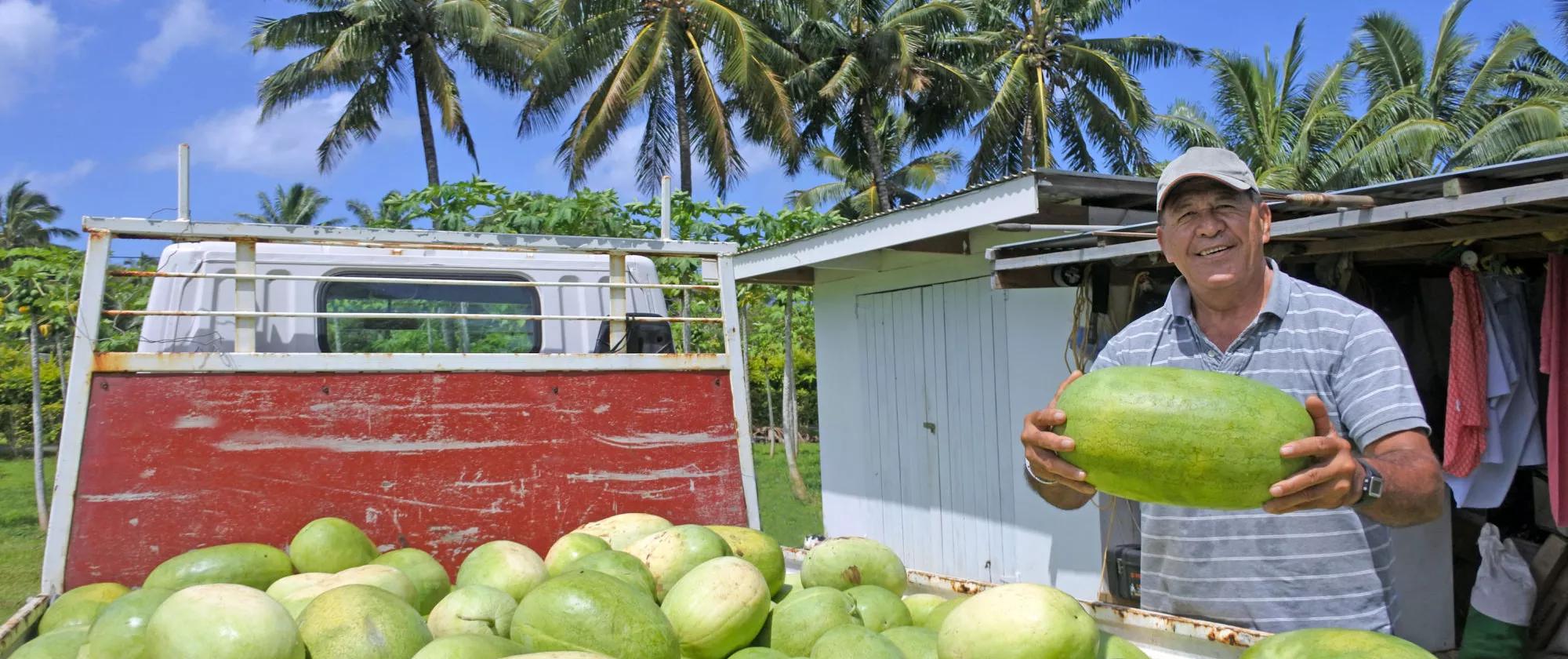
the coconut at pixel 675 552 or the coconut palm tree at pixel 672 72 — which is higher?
the coconut palm tree at pixel 672 72

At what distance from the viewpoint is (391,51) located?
23016 mm

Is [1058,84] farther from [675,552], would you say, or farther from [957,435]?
[675,552]

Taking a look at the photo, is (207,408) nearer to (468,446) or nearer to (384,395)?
(384,395)

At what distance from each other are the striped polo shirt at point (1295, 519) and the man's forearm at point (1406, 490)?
0.11m

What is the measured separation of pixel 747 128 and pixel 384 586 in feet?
66.3

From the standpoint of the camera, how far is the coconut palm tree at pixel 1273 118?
22.6m

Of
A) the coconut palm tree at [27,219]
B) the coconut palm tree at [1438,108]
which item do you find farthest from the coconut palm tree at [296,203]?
the coconut palm tree at [1438,108]

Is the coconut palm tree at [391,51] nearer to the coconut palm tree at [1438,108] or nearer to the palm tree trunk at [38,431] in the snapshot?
the palm tree trunk at [38,431]

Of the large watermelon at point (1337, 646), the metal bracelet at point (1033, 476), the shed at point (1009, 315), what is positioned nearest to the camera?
the large watermelon at point (1337, 646)

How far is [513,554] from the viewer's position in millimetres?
2662

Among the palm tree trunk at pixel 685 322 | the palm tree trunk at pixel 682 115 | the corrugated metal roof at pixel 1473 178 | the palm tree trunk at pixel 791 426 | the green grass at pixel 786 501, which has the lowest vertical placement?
the green grass at pixel 786 501

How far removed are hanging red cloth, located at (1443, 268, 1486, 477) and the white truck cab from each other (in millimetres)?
3933

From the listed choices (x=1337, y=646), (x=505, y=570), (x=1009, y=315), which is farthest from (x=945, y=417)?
(x=1337, y=646)

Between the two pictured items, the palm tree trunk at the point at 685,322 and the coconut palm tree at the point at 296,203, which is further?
the coconut palm tree at the point at 296,203
